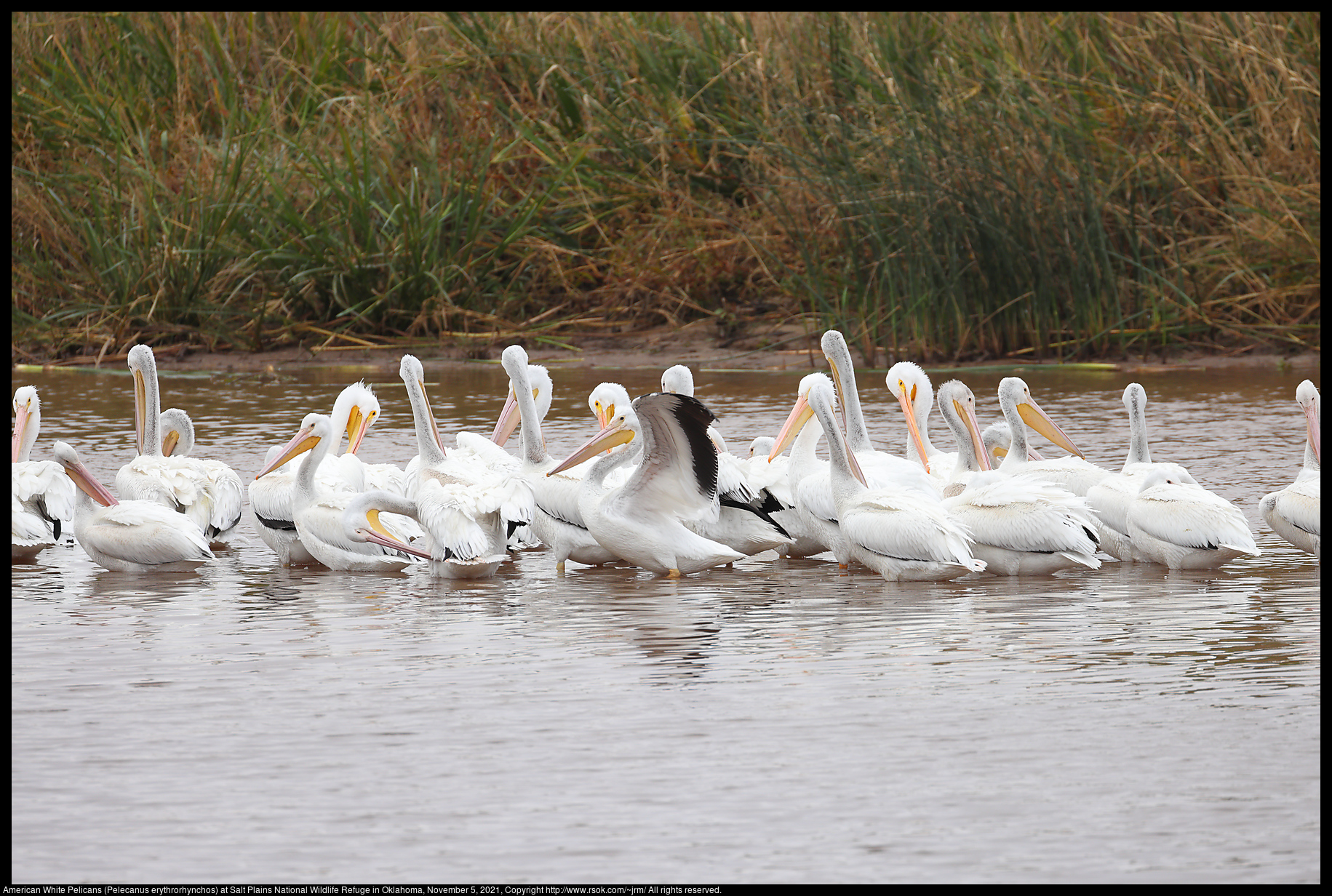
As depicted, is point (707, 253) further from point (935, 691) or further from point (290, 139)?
point (935, 691)

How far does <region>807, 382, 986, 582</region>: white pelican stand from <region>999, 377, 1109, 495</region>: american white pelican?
71cm

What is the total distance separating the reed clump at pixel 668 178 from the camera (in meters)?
11.8

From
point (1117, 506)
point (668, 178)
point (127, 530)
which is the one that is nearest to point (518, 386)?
point (127, 530)

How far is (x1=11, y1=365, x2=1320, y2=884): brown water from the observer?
3.46 metres

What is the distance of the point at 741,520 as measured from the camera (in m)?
6.75

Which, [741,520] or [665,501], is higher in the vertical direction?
[665,501]

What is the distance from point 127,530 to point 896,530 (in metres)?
2.52

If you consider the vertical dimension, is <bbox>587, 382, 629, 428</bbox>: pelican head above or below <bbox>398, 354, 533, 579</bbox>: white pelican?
above

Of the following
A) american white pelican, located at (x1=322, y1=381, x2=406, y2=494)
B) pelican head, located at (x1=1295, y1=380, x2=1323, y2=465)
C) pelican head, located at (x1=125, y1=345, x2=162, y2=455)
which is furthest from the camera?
pelican head, located at (x1=125, y1=345, x2=162, y2=455)

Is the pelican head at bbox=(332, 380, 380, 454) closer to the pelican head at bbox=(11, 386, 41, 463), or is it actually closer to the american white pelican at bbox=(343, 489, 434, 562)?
the american white pelican at bbox=(343, 489, 434, 562)

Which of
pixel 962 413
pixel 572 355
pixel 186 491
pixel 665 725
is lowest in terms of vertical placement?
pixel 665 725

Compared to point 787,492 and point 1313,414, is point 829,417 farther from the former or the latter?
point 1313,414

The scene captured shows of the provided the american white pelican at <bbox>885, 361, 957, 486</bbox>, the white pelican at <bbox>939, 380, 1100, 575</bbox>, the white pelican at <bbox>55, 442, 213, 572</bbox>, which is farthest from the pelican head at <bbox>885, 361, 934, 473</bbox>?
the white pelican at <bbox>55, 442, 213, 572</bbox>

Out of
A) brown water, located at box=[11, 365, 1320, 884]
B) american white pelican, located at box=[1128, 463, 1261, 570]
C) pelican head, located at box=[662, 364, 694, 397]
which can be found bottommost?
brown water, located at box=[11, 365, 1320, 884]
